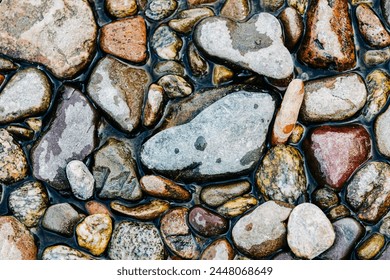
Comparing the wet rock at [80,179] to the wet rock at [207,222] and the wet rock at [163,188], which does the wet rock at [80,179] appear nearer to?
the wet rock at [163,188]

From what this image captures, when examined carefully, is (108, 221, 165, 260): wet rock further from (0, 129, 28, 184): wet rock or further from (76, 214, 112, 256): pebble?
(0, 129, 28, 184): wet rock

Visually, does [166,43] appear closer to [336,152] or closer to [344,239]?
[336,152]

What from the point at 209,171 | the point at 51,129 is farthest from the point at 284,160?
the point at 51,129

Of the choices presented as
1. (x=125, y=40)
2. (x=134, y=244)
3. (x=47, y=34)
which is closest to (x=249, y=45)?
(x=125, y=40)

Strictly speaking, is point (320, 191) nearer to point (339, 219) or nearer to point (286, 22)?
point (339, 219)

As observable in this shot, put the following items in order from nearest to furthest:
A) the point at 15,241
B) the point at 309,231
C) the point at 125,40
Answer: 1. the point at 309,231
2. the point at 15,241
3. the point at 125,40

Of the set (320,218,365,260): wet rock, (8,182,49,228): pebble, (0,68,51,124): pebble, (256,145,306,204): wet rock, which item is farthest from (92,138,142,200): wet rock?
(320,218,365,260): wet rock
